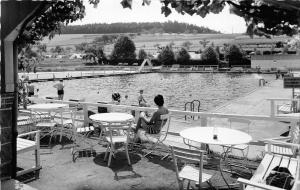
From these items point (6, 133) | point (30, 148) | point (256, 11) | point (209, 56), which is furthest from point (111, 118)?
point (209, 56)

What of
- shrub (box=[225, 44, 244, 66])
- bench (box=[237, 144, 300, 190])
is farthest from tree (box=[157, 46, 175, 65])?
bench (box=[237, 144, 300, 190])

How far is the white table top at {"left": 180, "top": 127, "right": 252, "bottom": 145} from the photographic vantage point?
14.8 feet

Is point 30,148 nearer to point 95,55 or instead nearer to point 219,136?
point 219,136

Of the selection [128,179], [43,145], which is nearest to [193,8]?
[128,179]

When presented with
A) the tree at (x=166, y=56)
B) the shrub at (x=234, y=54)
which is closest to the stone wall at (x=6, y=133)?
the shrub at (x=234, y=54)

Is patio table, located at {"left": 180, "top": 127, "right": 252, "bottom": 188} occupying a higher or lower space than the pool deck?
higher

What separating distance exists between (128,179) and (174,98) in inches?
990

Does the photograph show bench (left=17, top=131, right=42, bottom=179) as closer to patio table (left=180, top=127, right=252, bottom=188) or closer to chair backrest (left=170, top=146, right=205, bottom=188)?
patio table (left=180, top=127, right=252, bottom=188)

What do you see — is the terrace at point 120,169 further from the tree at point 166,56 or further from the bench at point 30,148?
the tree at point 166,56

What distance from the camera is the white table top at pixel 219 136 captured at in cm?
451

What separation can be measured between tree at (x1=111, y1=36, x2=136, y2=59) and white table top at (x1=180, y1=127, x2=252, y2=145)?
11983cm

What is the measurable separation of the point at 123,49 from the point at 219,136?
12101 cm

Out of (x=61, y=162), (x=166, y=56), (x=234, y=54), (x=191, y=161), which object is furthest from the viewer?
(x=166, y=56)

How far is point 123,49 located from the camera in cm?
12400
